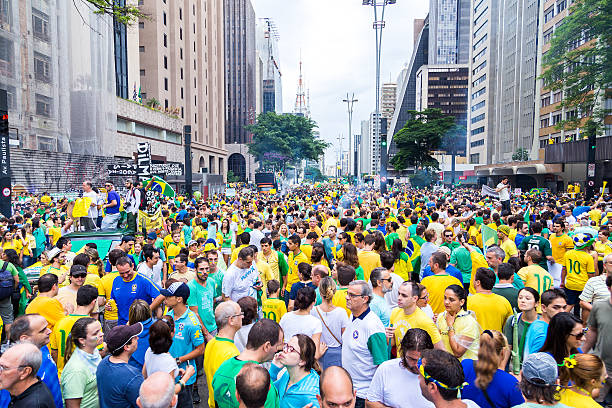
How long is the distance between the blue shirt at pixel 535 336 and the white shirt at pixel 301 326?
81.2 inches

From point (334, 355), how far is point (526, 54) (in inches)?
2793

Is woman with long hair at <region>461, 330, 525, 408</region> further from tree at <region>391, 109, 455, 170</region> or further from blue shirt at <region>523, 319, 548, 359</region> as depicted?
tree at <region>391, 109, 455, 170</region>

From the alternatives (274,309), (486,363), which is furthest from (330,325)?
(486,363)

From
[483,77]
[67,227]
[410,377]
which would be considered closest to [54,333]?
[410,377]

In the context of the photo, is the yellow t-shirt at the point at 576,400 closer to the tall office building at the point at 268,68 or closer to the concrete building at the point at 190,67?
the concrete building at the point at 190,67

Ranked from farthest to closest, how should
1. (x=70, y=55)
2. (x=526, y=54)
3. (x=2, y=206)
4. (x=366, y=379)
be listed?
(x=526, y=54), (x=70, y=55), (x=2, y=206), (x=366, y=379)

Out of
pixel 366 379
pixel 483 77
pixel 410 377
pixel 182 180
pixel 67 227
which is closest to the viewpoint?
pixel 410 377

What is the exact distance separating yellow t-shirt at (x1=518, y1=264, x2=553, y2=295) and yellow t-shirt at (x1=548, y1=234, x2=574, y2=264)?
2693mm

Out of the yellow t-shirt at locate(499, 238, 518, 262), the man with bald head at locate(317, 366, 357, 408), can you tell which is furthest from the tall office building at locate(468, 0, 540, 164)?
the man with bald head at locate(317, 366, 357, 408)

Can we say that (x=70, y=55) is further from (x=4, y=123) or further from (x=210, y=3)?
(x=210, y=3)

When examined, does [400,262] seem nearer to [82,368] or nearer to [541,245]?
[541,245]

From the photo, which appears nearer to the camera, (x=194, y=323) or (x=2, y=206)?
(x=194, y=323)

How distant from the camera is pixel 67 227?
10820 mm

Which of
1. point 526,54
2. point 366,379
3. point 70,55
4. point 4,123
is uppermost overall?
point 526,54
